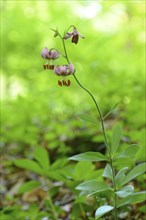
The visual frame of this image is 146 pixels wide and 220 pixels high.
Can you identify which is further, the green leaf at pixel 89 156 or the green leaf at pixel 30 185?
the green leaf at pixel 30 185

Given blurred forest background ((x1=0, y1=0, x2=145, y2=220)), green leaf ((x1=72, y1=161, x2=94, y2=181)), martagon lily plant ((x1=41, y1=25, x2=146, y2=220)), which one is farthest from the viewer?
blurred forest background ((x1=0, y1=0, x2=145, y2=220))

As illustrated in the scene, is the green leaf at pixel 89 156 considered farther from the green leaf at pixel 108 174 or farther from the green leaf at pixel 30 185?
the green leaf at pixel 30 185

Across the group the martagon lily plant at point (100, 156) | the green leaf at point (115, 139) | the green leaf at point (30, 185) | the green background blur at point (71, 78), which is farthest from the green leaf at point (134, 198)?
the green leaf at point (30, 185)

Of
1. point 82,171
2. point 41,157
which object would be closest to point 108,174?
point 82,171

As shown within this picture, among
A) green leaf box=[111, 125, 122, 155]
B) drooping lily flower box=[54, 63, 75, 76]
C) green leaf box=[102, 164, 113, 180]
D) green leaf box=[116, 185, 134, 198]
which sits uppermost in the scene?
drooping lily flower box=[54, 63, 75, 76]

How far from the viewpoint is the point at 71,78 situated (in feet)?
9.21

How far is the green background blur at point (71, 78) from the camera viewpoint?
204cm

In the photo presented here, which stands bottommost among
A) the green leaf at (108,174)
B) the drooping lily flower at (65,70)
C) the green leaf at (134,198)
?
the green leaf at (134,198)

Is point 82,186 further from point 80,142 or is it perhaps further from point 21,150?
point 21,150

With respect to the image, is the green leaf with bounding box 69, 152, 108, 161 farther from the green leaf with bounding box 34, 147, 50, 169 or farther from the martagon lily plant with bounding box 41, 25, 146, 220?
the green leaf with bounding box 34, 147, 50, 169

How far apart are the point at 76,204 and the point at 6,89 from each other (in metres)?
5.75

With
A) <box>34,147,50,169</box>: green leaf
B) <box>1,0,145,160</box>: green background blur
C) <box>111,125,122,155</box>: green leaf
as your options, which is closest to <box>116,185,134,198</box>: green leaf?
<box>111,125,122,155</box>: green leaf

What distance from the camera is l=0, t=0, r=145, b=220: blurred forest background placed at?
2.00m

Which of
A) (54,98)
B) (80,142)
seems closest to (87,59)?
(54,98)
